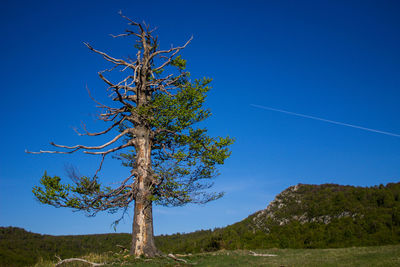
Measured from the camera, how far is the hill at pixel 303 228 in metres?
27.2

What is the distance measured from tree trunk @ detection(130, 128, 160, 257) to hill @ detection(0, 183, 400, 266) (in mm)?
10562

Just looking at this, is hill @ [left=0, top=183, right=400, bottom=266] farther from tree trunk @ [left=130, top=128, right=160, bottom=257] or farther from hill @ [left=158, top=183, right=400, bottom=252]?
tree trunk @ [left=130, top=128, right=160, bottom=257]

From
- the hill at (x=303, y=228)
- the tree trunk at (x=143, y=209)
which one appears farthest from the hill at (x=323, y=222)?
the tree trunk at (x=143, y=209)

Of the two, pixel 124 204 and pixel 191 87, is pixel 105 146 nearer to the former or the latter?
pixel 124 204

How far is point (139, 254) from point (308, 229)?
2225 centimetres

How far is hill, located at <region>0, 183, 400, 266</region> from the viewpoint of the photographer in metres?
27.2

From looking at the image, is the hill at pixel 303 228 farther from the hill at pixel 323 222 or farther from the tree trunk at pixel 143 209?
the tree trunk at pixel 143 209

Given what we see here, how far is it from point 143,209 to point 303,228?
73.5ft

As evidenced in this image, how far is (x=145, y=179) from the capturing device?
17562mm

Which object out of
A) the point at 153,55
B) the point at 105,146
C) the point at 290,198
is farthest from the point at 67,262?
the point at 290,198

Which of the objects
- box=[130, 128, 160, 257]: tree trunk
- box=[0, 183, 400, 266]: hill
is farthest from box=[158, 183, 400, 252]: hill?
box=[130, 128, 160, 257]: tree trunk

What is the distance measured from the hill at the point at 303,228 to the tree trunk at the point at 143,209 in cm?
1056

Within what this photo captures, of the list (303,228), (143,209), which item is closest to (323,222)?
(303,228)

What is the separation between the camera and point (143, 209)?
675 inches
